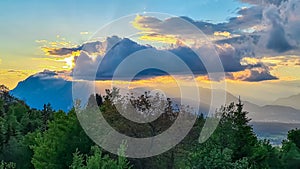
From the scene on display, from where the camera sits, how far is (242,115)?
35.7 m

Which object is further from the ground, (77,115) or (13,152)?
(77,115)

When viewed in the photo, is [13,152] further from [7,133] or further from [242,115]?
[242,115]

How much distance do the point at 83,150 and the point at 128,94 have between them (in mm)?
6590

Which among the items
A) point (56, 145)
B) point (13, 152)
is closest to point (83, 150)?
point (56, 145)

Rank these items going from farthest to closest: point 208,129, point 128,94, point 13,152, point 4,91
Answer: point 4,91 → point 13,152 → point 128,94 → point 208,129

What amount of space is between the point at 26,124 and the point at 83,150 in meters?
35.5

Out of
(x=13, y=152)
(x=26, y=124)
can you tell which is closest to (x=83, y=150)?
(x=13, y=152)

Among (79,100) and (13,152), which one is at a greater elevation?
(79,100)

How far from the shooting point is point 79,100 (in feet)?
154

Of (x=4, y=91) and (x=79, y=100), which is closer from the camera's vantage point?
(x=79, y=100)

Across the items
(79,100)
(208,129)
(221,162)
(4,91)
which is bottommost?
(221,162)

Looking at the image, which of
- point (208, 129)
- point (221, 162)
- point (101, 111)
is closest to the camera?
point (221, 162)

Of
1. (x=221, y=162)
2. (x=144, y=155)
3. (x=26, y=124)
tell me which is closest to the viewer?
(x=221, y=162)

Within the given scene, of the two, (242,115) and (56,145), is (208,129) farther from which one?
(56,145)
